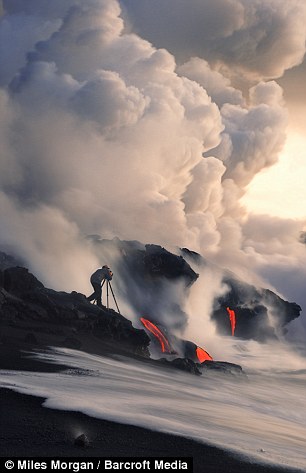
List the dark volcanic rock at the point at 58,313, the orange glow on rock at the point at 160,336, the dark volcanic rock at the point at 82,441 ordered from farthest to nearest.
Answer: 1. the orange glow on rock at the point at 160,336
2. the dark volcanic rock at the point at 58,313
3. the dark volcanic rock at the point at 82,441

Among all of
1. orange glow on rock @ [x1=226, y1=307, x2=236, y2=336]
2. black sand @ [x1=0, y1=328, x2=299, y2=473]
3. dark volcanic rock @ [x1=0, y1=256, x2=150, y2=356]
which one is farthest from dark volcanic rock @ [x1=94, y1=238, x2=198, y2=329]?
Answer: black sand @ [x1=0, y1=328, x2=299, y2=473]

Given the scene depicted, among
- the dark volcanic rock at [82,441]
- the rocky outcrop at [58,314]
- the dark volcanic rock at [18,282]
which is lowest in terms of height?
the dark volcanic rock at [82,441]

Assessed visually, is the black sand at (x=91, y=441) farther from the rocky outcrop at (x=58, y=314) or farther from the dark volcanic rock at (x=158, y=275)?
the dark volcanic rock at (x=158, y=275)

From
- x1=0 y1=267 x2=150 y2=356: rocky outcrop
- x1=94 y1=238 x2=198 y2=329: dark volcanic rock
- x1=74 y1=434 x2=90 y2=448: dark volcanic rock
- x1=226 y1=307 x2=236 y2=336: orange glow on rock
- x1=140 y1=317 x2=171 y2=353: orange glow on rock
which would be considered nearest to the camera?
x1=74 y1=434 x2=90 y2=448: dark volcanic rock

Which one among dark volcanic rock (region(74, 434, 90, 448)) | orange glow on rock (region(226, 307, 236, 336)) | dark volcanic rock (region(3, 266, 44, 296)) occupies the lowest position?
dark volcanic rock (region(74, 434, 90, 448))

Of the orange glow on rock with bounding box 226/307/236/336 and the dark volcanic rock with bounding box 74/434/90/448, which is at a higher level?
the orange glow on rock with bounding box 226/307/236/336

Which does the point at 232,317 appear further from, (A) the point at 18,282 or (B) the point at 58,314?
(A) the point at 18,282

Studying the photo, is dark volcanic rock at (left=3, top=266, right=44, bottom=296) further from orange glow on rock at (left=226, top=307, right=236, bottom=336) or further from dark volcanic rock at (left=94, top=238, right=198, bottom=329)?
orange glow on rock at (left=226, top=307, right=236, bottom=336)

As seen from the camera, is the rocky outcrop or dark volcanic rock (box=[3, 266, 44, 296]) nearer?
the rocky outcrop

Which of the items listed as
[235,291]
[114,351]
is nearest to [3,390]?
[114,351]

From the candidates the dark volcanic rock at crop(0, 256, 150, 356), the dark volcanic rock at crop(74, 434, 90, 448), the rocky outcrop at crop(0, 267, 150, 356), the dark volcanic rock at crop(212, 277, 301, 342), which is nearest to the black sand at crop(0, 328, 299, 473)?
the dark volcanic rock at crop(74, 434, 90, 448)

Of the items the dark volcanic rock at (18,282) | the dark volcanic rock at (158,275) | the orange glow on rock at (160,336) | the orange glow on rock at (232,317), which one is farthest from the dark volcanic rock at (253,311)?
the dark volcanic rock at (18,282)

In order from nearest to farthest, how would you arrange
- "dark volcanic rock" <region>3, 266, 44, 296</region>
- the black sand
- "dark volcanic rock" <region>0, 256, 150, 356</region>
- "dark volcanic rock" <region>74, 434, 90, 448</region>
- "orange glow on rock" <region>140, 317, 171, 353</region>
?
the black sand < "dark volcanic rock" <region>74, 434, 90, 448</region> < "dark volcanic rock" <region>0, 256, 150, 356</region> < "dark volcanic rock" <region>3, 266, 44, 296</region> < "orange glow on rock" <region>140, 317, 171, 353</region>

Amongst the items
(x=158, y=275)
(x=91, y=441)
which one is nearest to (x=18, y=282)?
(x=91, y=441)
